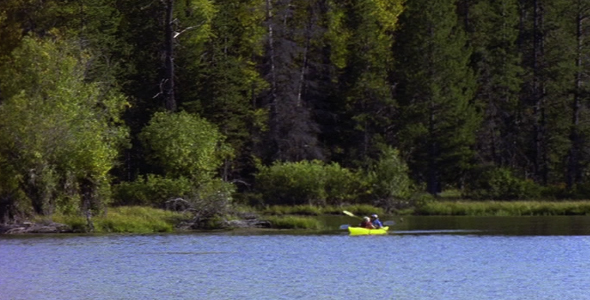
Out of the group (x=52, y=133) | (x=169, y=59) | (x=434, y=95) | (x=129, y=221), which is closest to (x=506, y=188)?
(x=434, y=95)

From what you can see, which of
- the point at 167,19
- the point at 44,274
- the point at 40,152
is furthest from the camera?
the point at 167,19

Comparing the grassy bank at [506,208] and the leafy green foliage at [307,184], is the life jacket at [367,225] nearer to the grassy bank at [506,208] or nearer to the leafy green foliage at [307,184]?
the grassy bank at [506,208]

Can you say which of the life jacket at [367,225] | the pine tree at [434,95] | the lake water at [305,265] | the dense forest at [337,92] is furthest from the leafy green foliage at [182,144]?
the pine tree at [434,95]

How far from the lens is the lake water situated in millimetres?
28750

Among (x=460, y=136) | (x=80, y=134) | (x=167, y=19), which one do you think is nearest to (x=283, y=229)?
(x=80, y=134)

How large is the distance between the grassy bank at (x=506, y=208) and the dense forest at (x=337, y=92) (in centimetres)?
230

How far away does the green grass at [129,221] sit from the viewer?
4553 centimetres

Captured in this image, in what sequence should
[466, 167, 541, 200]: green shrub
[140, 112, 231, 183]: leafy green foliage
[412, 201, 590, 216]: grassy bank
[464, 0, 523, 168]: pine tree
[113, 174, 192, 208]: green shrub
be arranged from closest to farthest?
[113, 174, 192, 208]: green shrub, [412, 201, 590, 216]: grassy bank, [140, 112, 231, 183]: leafy green foliage, [466, 167, 541, 200]: green shrub, [464, 0, 523, 168]: pine tree

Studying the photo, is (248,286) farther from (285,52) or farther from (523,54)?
(523,54)

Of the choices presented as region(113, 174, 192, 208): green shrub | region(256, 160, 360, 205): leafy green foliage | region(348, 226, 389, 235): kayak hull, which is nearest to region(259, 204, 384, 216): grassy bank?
region(256, 160, 360, 205): leafy green foliage

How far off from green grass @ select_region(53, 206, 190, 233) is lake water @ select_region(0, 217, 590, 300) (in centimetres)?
177

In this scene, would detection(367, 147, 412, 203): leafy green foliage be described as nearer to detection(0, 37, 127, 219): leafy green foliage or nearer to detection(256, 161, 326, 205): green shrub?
detection(256, 161, 326, 205): green shrub

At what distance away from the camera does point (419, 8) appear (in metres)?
69.9

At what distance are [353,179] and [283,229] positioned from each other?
1657cm
